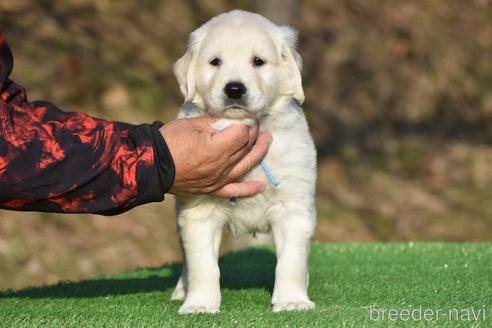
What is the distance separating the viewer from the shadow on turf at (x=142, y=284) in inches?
146

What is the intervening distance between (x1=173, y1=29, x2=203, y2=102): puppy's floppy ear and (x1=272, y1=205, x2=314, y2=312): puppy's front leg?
2.59 feet

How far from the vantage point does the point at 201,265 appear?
3.09m

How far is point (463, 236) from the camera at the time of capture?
9.13 meters

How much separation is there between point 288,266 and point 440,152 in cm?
854

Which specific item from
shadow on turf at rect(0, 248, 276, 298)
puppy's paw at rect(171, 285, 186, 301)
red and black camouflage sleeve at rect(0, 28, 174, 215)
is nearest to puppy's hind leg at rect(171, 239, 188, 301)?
puppy's paw at rect(171, 285, 186, 301)

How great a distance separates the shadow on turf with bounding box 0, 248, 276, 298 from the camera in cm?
371

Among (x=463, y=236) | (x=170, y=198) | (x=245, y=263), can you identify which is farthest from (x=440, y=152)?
(x=245, y=263)

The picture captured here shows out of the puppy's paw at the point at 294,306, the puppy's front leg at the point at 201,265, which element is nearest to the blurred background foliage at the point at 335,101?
the puppy's front leg at the point at 201,265

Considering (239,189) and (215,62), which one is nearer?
(239,189)

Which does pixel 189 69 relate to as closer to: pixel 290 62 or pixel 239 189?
pixel 290 62

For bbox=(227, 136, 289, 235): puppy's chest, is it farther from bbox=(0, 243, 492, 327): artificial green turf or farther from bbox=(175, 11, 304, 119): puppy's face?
bbox=(0, 243, 492, 327): artificial green turf

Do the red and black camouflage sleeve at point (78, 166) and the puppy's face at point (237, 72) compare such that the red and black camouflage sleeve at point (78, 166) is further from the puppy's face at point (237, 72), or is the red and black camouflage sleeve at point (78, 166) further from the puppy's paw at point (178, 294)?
the puppy's paw at point (178, 294)

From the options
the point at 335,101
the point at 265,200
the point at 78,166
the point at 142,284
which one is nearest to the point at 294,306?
the point at 265,200

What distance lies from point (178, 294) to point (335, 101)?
819 cm
